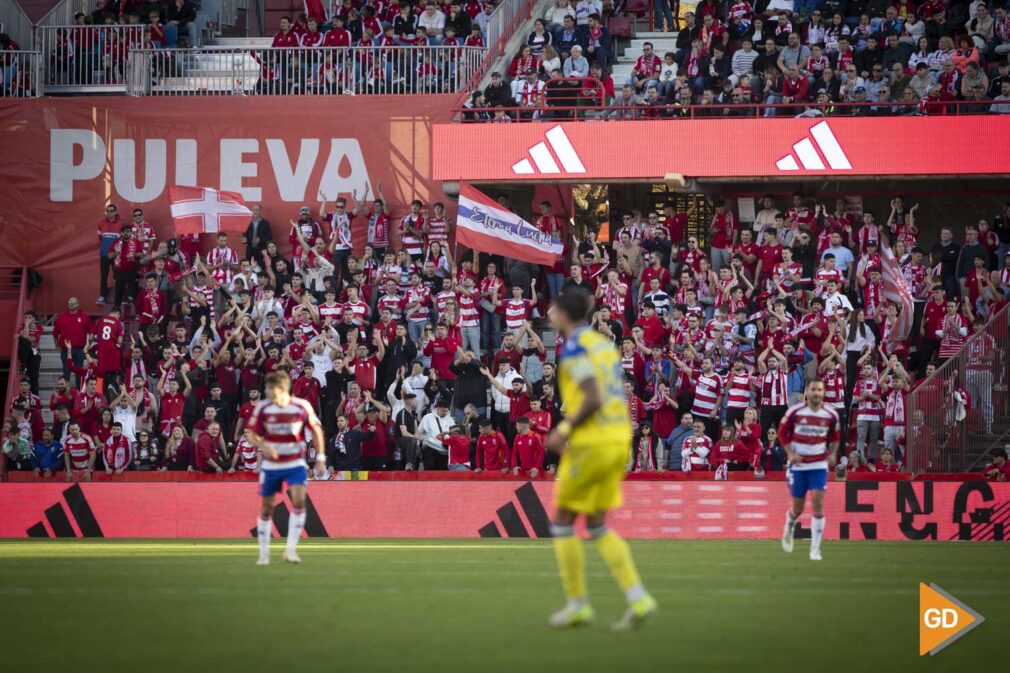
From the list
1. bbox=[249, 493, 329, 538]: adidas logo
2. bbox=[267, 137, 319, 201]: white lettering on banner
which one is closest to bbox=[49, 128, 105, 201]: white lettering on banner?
bbox=[267, 137, 319, 201]: white lettering on banner

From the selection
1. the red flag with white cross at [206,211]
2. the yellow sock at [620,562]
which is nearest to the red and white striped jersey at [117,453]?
the red flag with white cross at [206,211]

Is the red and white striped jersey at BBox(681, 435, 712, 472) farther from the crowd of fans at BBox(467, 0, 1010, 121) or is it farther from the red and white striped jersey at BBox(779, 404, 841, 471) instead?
the red and white striped jersey at BBox(779, 404, 841, 471)

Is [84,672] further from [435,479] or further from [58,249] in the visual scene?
[58,249]

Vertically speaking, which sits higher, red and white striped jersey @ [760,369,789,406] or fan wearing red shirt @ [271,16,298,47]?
fan wearing red shirt @ [271,16,298,47]

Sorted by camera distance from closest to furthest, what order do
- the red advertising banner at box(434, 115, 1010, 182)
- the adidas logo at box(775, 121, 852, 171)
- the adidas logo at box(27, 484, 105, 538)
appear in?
1. the adidas logo at box(27, 484, 105, 538)
2. the red advertising banner at box(434, 115, 1010, 182)
3. the adidas logo at box(775, 121, 852, 171)

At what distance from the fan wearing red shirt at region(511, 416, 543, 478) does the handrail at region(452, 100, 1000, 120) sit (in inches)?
266

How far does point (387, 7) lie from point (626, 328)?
10.3 meters

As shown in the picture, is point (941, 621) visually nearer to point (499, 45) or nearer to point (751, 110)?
point (751, 110)

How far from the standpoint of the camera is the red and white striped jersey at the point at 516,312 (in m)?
27.6

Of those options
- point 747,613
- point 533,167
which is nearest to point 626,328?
point 533,167

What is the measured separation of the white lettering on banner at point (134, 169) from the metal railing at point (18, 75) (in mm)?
2349

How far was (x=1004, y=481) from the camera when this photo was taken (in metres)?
22.3

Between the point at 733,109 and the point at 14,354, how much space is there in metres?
15.3

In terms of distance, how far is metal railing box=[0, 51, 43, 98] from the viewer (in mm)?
33250
